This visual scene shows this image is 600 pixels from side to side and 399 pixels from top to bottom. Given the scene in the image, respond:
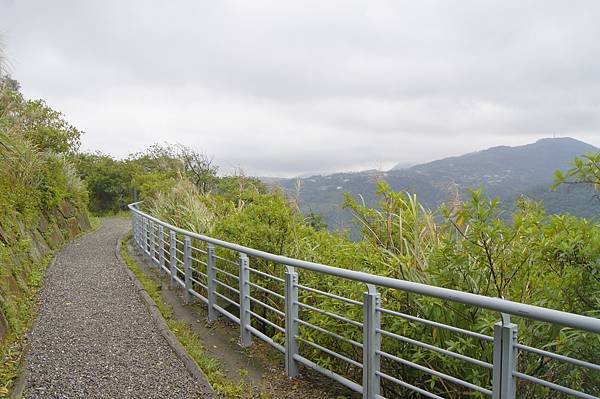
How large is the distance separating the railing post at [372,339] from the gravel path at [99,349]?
1.38 metres

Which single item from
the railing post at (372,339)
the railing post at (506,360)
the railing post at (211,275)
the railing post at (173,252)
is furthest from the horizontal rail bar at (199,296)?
the railing post at (506,360)

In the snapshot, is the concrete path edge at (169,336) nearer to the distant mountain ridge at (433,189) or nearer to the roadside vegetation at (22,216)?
the roadside vegetation at (22,216)

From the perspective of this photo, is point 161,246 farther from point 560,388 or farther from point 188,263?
point 560,388

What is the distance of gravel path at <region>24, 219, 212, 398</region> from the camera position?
3.72m

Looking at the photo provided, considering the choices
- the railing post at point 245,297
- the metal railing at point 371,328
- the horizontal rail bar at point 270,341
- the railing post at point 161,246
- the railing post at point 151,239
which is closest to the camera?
the metal railing at point 371,328

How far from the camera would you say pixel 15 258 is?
286 inches

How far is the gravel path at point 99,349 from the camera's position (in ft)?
12.2

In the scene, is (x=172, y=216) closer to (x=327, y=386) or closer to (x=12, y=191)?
(x=12, y=191)

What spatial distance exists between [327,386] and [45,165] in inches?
461

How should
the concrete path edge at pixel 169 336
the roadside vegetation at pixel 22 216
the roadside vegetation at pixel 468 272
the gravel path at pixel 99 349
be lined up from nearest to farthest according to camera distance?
the roadside vegetation at pixel 468 272 < the gravel path at pixel 99 349 < the concrete path edge at pixel 169 336 < the roadside vegetation at pixel 22 216

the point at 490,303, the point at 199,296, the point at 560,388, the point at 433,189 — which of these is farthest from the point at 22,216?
the point at 560,388

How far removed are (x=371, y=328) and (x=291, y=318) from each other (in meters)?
1.02

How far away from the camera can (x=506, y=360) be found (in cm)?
214

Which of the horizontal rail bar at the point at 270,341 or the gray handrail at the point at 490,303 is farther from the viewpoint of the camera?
the horizontal rail bar at the point at 270,341
